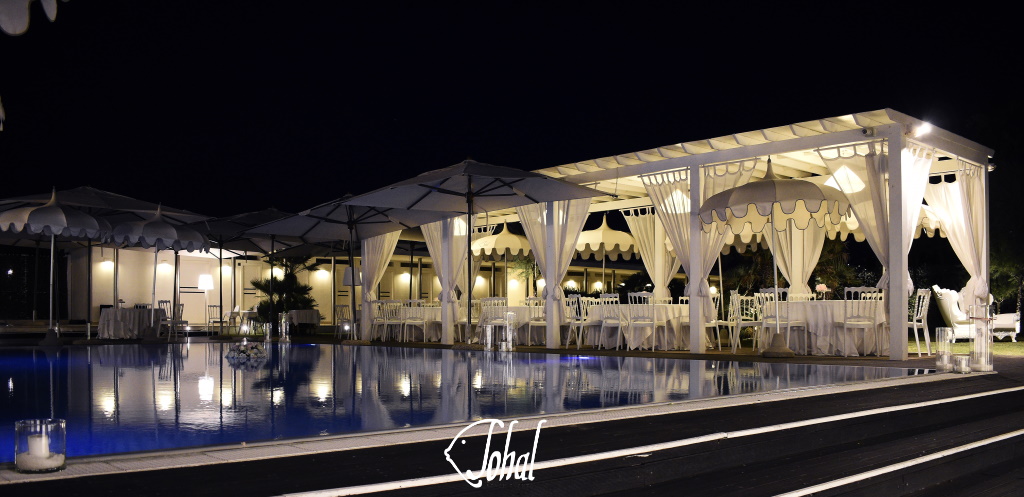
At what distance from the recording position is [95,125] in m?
34.3

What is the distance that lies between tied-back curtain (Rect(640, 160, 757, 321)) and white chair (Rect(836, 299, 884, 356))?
195 centimetres

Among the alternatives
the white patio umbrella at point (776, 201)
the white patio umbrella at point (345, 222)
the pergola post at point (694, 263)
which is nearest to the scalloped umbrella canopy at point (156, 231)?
the white patio umbrella at point (345, 222)

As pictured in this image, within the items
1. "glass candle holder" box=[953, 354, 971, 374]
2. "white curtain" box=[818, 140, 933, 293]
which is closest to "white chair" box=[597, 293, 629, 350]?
"white curtain" box=[818, 140, 933, 293]

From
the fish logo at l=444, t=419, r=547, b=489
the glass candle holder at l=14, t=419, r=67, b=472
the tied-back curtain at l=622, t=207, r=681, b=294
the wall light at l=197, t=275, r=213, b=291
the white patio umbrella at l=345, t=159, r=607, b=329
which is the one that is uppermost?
the white patio umbrella at l=345, t=159, r=607, b=329

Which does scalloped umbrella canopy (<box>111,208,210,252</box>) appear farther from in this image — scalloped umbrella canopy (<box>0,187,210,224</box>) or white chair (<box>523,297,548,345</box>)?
white chair (<box>523,297,548,345</box>)

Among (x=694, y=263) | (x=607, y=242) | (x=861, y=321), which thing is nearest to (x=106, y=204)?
(x=607, y=242)

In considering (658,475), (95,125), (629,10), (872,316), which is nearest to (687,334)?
(872,316)

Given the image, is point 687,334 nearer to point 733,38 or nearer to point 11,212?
point 11,212

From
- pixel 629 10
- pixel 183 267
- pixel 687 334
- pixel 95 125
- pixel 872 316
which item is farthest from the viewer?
pixel 629 10

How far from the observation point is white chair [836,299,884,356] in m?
10.3

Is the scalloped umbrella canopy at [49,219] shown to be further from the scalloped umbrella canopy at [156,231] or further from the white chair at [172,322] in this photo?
the white chair at [172,322]

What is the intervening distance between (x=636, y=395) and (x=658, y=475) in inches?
73.8

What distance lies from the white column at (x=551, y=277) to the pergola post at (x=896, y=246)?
5.13 m

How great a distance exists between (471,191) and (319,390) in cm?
680
